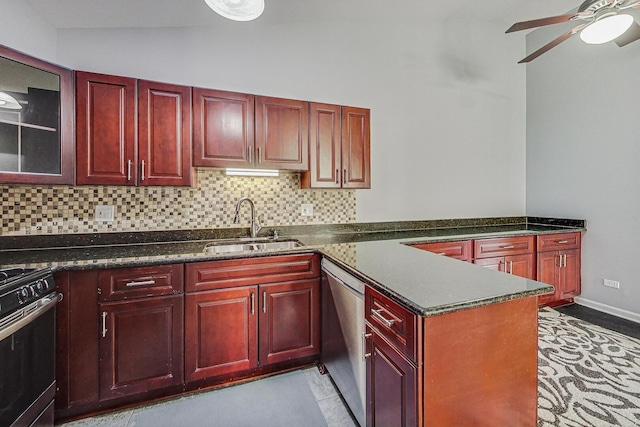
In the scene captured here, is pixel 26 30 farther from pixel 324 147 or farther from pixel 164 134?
pixel 324 147

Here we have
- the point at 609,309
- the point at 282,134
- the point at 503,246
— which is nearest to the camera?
the point at 282,134

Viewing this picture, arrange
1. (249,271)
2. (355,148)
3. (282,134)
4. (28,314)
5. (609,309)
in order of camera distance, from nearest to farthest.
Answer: (28,314) → (249,271) → (282,134) → (355,148) → (609,309)

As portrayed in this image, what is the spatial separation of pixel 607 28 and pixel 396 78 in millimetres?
1672

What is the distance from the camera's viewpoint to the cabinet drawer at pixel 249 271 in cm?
187

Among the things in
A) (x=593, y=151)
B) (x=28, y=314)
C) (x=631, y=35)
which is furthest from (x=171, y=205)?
(x=593, y=151)

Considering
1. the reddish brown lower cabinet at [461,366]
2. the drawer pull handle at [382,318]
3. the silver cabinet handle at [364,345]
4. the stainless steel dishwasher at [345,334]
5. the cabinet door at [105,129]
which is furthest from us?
the cabinet door at [105,129]

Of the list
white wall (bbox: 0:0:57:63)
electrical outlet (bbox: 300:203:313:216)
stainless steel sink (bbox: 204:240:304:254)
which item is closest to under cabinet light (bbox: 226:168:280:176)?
electrical outlet (bbox: 300:203:313:216)

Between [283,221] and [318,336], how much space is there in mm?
1057

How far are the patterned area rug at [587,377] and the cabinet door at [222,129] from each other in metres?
2.50

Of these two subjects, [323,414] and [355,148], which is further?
[355,148]

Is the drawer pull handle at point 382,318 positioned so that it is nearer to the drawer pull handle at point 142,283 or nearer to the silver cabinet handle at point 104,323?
the drawer pull handle at point 142,283

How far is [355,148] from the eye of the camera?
8.63 ft

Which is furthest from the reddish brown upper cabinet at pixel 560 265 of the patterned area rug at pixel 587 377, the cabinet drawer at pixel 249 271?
the cabinet drawer at pixel 249 271

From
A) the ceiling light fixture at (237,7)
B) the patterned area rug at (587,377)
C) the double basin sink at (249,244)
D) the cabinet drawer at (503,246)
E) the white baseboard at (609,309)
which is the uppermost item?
the ceiling light fixture at (237,7)
